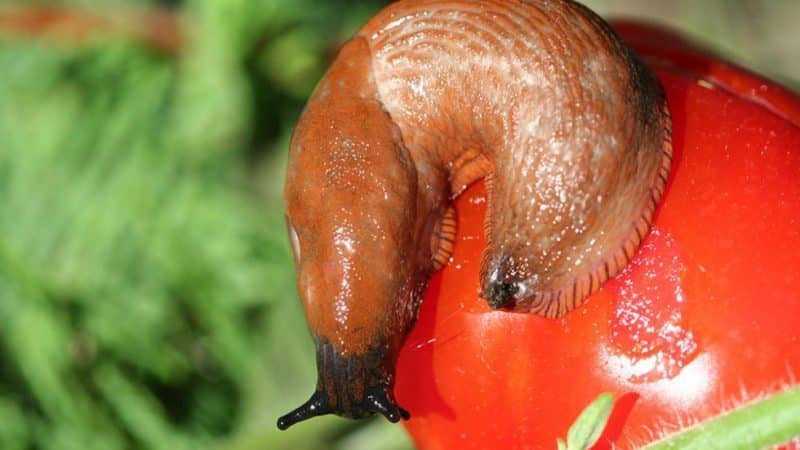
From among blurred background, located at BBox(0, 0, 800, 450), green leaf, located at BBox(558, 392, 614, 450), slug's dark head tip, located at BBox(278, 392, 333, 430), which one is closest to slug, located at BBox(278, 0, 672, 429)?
slug's dark head tip, located at BBox(278, 392, 333, 430)

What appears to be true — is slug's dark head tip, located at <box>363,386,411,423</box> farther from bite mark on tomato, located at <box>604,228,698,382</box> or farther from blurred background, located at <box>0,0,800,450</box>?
blurred background, located at <box>0,0,800,450</box>

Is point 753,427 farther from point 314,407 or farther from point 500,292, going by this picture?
point 314,407

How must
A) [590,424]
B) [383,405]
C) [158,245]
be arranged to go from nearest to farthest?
1. [590,424]
2. [383,405]
3. [158,245]

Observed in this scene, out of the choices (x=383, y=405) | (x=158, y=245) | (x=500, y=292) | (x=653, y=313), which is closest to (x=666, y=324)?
(x=653, y=313)

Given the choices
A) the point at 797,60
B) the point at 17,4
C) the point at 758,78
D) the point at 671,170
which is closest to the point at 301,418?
the point at 671,170

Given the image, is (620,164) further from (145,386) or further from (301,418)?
(145,386)

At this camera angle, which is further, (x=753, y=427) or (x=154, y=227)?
(x=154, y=227)

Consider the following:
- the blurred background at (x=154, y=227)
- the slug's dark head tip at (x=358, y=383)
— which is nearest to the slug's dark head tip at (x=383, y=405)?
the slug's dark head tip at (x=358, y=383)

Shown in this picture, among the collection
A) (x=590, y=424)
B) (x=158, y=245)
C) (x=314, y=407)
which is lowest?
(x=158, y=245)
